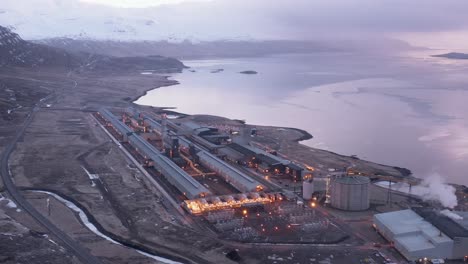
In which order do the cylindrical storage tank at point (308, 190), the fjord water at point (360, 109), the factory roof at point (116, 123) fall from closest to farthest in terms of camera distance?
the cylindrical storage tank at point (308, 190) → the fjord water at point (360, 109) → the factory roof at point (116, 123)

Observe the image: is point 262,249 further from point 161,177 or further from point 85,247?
point 161,177

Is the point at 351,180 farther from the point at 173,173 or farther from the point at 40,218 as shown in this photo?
the point at 40,218

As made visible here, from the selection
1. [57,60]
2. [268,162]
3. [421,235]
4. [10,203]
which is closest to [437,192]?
[421,235]

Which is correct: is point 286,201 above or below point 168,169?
below

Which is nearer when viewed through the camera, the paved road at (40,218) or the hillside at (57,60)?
the paved road at (40,218)

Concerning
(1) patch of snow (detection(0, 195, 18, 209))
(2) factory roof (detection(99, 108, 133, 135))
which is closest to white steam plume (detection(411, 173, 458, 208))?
(1) patch of snow (detection(0, 195, 18, 209))

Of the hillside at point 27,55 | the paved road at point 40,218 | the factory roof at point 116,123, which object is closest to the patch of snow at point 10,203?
the paved road at point 40,218

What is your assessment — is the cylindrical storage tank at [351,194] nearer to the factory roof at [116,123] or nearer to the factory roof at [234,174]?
the factory roof at [234,174]
